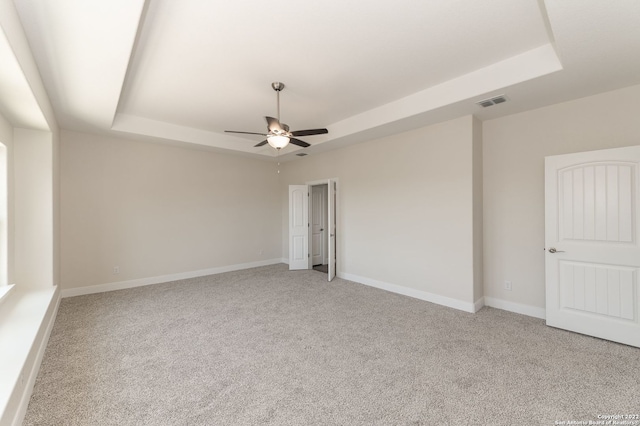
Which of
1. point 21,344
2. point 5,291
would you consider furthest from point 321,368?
point 5,291

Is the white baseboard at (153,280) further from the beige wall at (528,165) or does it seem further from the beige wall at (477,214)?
the beige wall at (528,165)

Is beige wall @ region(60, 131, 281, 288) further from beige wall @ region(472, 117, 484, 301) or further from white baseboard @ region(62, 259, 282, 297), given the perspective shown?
beige wall @ region(472, 117, 484, 301)

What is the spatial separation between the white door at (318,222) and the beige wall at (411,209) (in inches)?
52.0

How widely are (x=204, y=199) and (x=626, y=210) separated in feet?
21.0

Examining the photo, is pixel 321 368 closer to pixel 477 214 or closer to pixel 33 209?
pixel 477 214

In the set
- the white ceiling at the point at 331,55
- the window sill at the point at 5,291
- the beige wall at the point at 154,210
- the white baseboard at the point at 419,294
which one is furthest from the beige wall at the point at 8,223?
the white baseboard at the point at 419,294

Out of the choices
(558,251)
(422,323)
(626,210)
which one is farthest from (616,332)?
(422,323)

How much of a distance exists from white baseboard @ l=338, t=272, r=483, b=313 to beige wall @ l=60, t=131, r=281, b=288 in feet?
8.90

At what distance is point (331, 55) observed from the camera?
2775 millimetres

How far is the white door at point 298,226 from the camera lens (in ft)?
21.0

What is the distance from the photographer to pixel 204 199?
5.85 metres

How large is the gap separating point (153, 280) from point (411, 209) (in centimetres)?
489

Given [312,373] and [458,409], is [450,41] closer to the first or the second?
[458,409]

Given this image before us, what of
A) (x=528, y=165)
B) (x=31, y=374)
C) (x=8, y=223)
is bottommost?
(x=31, y=374)
